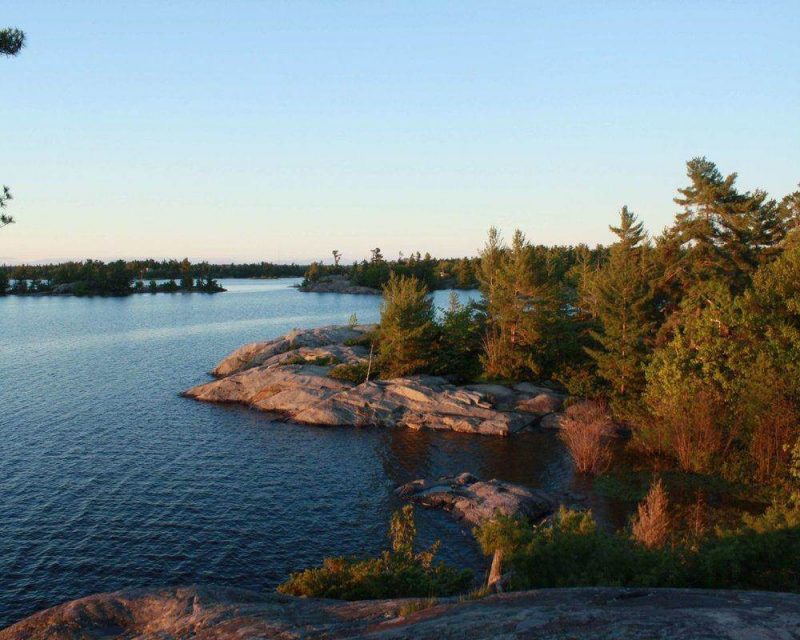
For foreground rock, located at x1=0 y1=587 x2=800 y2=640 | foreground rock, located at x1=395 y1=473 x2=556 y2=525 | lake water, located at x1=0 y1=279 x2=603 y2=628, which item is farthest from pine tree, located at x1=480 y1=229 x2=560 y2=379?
foreground rock, located at x1=0 y1=587 x2=800 y2=640

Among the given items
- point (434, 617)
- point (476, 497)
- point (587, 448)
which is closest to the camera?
point (434, 617)

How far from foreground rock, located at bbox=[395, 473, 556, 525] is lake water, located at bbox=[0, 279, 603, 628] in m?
1.31

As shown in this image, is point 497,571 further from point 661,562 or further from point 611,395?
point 611,395

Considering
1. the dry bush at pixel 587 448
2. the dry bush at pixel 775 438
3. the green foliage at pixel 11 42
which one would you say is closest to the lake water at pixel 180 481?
the dry bush at pixel 587 448

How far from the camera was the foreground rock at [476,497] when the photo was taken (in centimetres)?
3225

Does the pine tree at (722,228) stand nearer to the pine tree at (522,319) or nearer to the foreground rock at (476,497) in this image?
the pine tree at (522,319)

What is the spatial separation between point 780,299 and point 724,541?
25992 millimetres

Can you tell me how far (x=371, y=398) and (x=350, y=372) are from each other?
6.75 meters

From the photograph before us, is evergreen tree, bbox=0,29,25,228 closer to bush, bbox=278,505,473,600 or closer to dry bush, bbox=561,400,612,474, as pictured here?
bush, bbox=278,505,473,600

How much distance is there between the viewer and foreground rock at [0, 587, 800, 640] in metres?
8.42

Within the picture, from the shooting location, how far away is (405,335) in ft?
200

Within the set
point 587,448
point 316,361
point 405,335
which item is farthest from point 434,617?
point 316,361

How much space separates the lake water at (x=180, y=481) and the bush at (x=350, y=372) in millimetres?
9383

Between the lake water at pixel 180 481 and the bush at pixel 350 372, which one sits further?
the bush at pixel 350 372
